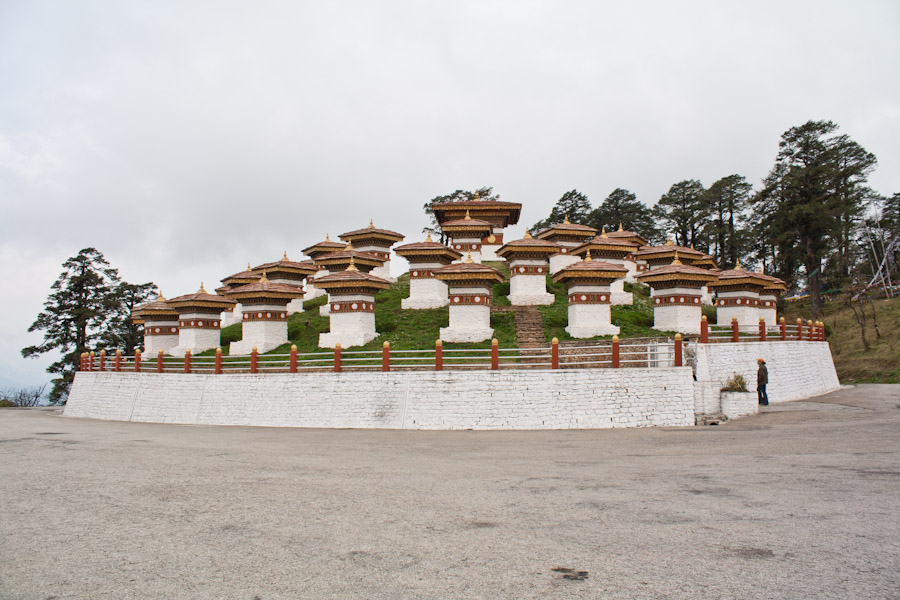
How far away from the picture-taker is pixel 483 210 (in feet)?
139

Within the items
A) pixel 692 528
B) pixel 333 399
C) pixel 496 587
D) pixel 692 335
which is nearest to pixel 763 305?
pixel 692 335

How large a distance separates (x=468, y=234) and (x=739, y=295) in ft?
57.1

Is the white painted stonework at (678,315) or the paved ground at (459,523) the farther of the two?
the white painted stonework at (678,315)

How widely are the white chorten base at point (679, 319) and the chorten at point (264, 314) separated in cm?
1889

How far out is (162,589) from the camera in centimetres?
485

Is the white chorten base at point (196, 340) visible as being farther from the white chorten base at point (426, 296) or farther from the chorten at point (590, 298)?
the chorten at point (590, 298)

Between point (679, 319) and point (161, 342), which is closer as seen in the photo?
point (679, 319)

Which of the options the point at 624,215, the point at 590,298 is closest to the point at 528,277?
the point at 590,298

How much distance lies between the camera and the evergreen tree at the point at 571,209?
6278cm

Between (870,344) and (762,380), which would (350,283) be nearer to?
(762,380)

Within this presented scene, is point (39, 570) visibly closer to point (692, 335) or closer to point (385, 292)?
point (692, 335)

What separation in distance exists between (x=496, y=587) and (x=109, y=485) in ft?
22.7

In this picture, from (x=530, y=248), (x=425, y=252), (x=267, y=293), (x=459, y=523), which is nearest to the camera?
(x=459, y=523)

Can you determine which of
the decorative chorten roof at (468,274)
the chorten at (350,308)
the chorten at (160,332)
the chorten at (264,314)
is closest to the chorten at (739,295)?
the decorative chorten roof at (468,274)
